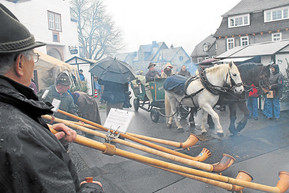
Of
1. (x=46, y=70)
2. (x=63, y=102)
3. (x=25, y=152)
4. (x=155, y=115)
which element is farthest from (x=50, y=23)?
(x=25, y=152)

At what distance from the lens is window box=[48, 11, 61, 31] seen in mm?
20781

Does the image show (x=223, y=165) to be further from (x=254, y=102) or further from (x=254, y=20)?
(x=254, y=20)

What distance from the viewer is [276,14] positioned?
26.9m

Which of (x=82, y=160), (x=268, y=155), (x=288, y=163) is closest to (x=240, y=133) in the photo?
(x=268, y=155)

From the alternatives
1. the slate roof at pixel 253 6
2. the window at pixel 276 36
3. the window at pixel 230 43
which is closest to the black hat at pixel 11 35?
the window at pixel 276 36

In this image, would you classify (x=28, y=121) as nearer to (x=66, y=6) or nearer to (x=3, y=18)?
(x=3, y=18)

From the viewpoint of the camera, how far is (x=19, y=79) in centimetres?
116

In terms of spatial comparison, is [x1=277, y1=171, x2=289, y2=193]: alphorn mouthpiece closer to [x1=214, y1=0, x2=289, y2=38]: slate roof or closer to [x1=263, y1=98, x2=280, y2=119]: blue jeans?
[x1=263, y1=98, x2=280, y2=119]: blue jeans

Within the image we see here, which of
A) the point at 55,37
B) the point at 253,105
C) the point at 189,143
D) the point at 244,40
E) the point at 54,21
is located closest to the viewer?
the point at 189,143

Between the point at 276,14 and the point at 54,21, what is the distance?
24430 mm

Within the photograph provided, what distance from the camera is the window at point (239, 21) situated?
95.6ft

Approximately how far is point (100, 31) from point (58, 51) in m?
12.9

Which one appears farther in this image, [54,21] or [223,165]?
[54,21]

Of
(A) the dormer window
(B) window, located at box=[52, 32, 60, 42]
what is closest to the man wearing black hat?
(B) window, located at box=[52, 32, 60, 42]
